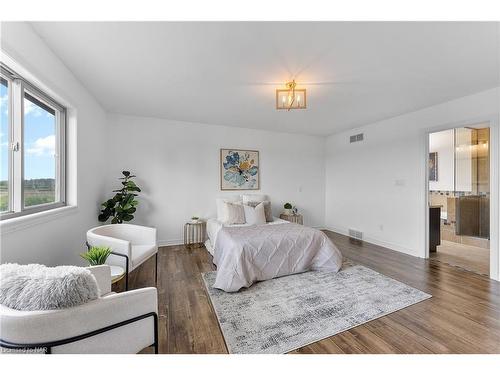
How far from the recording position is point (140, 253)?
240 cm

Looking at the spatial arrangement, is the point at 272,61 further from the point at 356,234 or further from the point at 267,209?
the point at 356,234

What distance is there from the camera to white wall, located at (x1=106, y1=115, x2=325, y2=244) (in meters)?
4.05

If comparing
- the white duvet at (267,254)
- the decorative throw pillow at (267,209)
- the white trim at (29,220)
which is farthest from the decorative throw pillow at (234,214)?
the white trim at (29,220)

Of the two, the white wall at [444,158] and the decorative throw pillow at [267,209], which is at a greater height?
the white wall at [444,158]

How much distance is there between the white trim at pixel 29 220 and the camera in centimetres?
147

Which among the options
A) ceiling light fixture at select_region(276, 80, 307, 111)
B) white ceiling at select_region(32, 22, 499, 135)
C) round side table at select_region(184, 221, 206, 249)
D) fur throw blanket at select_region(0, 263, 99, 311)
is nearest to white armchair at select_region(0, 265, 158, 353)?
fur throw blanket at select_region(0, 263, 99, 311)

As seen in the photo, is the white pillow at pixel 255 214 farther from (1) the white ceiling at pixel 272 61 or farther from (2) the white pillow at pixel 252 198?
(1) the white ceiling at pixel 272 61

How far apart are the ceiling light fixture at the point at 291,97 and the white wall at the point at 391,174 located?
2454 millimetres

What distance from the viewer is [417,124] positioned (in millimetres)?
3668

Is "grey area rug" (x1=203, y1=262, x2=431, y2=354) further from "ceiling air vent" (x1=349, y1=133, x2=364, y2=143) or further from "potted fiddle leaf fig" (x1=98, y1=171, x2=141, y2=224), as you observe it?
"ceiling air vent" (x1=349, y1=133, x2=364, y2=143)

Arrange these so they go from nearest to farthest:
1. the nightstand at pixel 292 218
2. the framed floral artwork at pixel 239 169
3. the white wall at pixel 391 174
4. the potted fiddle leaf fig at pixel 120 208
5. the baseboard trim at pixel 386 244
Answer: the white wall at pixel 391 174 < the potted fiddle leaf fig at pixel 120 208 < the baseboard trim at pixel 386 244 < the framed floral artwork at pixel 239 169 < the nightstand at pixel 292 218

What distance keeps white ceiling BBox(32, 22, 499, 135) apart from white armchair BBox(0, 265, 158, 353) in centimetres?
192

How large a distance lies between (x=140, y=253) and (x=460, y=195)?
664 cm
